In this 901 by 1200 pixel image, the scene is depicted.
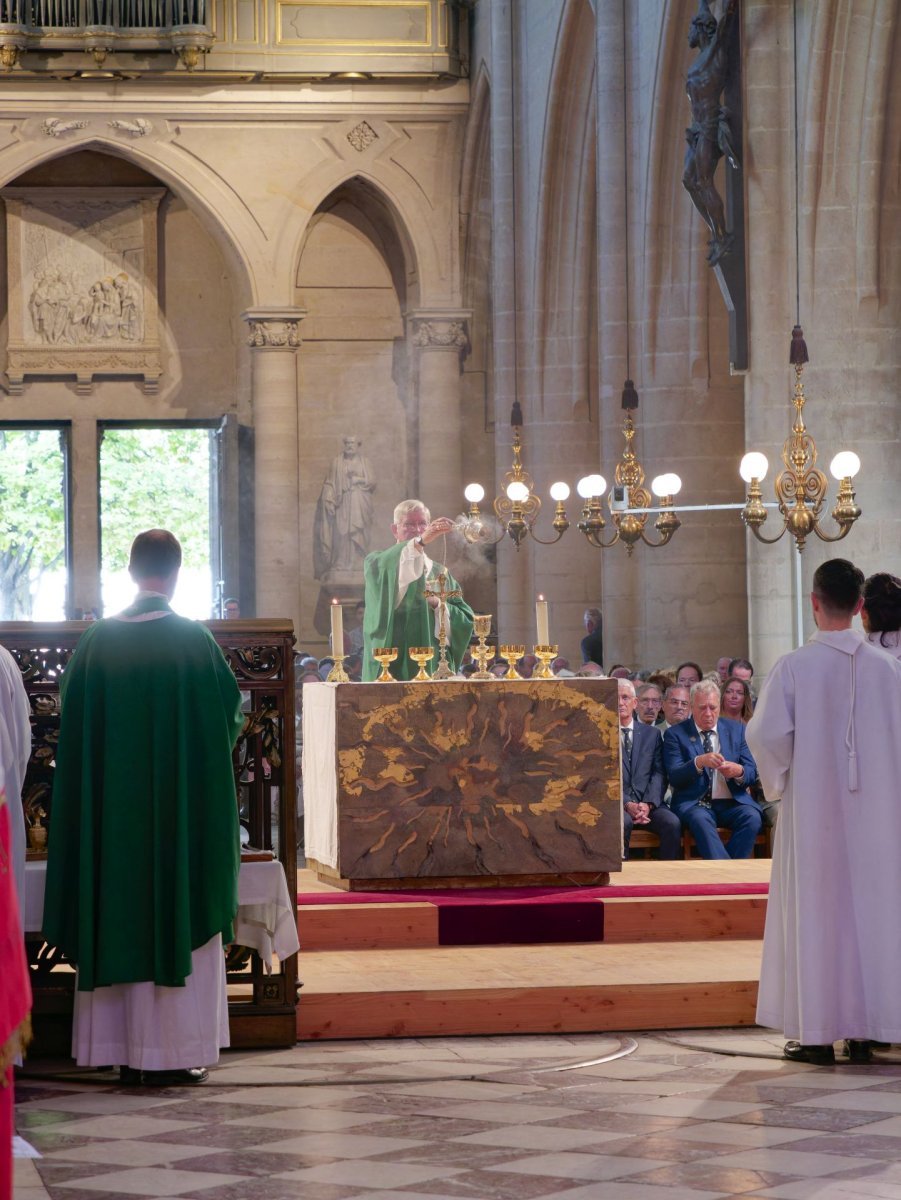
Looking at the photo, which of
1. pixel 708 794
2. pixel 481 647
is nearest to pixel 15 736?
pixel 481 647

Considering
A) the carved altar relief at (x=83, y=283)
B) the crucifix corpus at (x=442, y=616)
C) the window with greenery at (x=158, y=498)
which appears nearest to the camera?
the crucifix corpus at (x=442, y=616)

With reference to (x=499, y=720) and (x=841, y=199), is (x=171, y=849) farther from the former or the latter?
(x=841, y=199)

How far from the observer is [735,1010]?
6973 mm

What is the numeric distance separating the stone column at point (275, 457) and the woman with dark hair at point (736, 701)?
43.9 ft

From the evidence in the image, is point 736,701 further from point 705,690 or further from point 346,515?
point 346,515

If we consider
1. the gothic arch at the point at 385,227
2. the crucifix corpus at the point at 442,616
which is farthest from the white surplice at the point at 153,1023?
the gothic arch at the point at 385,227

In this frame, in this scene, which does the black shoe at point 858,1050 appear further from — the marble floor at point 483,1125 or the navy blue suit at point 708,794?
the navy blue suit at point 708,794

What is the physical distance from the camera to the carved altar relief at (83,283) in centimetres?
2488

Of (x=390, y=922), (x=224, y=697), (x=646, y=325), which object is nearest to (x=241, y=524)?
A: (x=646, y=325)

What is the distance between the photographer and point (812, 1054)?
6.29m

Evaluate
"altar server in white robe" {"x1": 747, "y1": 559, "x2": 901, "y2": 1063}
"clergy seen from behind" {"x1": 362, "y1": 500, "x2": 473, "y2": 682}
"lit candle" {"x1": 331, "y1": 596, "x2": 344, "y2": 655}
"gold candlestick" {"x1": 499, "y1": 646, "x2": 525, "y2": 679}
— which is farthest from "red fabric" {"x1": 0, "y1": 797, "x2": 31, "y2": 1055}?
"clergy seen from behind" {"x1": 362, "y1": 500, "x2": 473, "y2": 682}

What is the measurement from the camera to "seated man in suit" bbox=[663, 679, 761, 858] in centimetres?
970

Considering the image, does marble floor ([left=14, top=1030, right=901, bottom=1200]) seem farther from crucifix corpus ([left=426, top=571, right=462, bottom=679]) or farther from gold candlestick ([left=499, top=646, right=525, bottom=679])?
crucifix corpus ([left=426, top=571, right=462, bottom=679])

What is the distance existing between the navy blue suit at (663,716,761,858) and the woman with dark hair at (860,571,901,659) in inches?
113
